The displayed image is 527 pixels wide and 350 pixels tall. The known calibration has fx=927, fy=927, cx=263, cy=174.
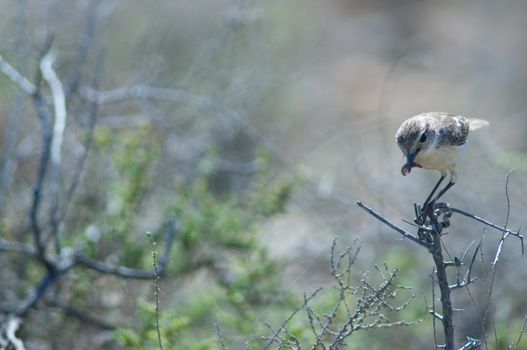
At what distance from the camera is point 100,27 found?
900 centimetres

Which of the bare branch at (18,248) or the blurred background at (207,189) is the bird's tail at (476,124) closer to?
the blurred background at (207,189)

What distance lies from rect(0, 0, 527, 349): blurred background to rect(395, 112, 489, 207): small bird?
0.65 metres

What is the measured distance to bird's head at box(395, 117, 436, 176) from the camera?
170 inches

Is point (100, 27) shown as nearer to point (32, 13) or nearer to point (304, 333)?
point (32, 13)

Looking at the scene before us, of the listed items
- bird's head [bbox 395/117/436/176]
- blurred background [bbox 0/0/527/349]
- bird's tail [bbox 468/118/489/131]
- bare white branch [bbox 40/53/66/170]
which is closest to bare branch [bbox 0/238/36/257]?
blurred background [bbox 0/0/527/349]

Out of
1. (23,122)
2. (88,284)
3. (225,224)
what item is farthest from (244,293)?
(23,122)

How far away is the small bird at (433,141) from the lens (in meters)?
4.33

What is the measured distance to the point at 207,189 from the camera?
25.4ft

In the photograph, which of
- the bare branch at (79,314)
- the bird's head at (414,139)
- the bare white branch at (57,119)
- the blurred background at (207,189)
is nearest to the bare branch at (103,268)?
the blurred background at (207,189)

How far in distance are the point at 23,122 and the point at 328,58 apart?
7571 millimetres

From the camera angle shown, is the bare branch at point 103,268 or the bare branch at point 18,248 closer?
the bare branch at point 103,268

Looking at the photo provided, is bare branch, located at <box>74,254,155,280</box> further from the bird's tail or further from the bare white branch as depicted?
the bird's tail

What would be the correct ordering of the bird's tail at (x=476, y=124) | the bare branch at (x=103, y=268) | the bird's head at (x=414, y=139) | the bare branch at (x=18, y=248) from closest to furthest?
the bird's head at (x=414, y=139) → the bird's tail at (x=476, y=124) → the bare branch at (x=103, y=268) → the bare branch at (x=18, y=248)

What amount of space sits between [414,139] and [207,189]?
3639 millimetres
